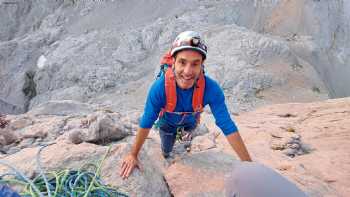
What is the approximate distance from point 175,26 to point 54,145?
8620 millimetres

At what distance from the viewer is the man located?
2.93m

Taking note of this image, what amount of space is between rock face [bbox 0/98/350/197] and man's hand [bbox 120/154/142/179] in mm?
41

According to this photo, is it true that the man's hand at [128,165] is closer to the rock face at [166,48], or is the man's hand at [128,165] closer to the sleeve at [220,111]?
the sleeve at [220,111]

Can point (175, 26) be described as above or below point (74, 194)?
above

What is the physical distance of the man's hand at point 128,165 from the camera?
3010 millimetres

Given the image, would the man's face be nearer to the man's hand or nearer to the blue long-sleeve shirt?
the blue long-sleeve shirt

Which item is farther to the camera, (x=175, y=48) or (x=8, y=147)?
(x=8, y=147)

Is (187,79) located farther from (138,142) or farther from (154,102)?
(138,142)

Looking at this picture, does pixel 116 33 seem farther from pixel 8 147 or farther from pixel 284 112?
pixel 8 147

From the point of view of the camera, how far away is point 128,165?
3.06 m

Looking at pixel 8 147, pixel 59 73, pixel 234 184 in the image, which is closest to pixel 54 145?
pixel 8 147

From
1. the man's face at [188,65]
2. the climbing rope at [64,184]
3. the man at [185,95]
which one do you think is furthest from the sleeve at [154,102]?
the climbing rope at [64,184]

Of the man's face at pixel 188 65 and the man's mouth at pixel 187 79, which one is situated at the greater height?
the man's face at pixel 188 65

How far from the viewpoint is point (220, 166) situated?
3748mm
